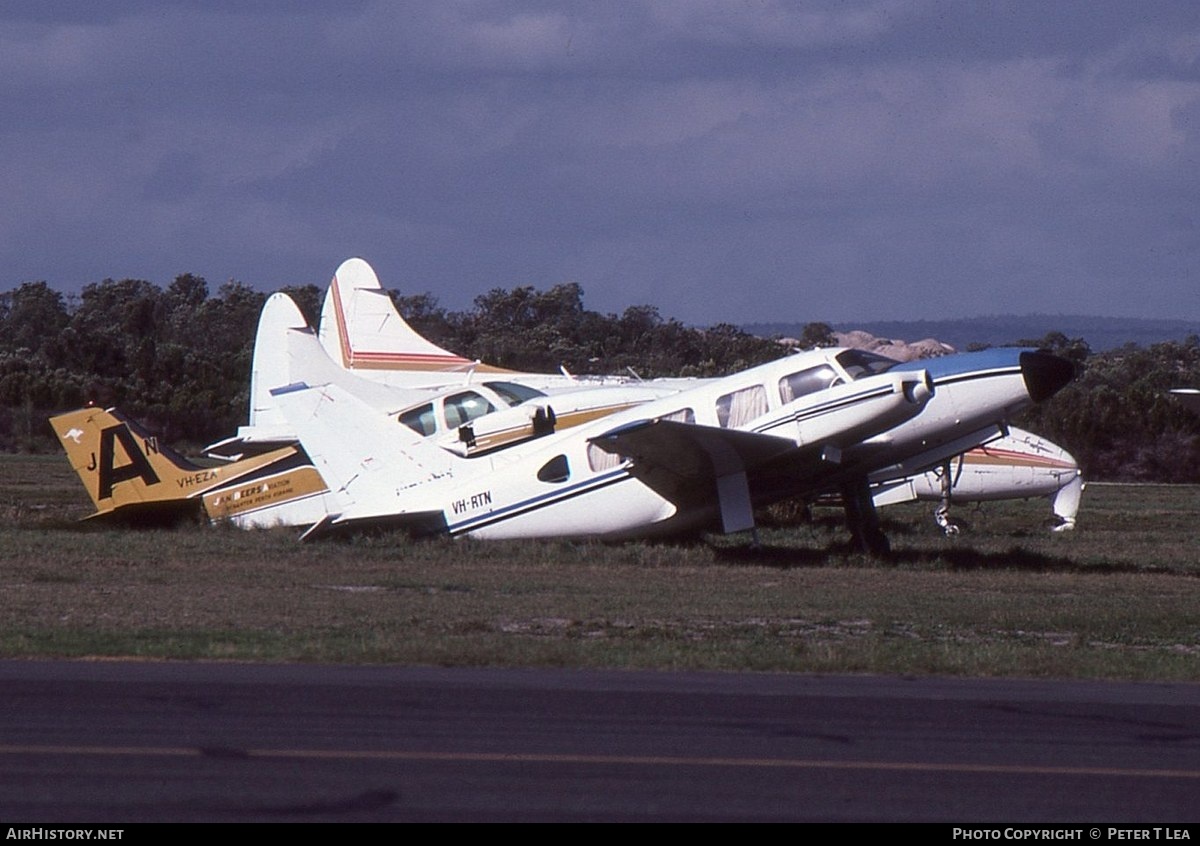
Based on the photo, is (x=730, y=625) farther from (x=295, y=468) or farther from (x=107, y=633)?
(x=295, y=468)

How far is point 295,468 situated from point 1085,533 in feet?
40.3

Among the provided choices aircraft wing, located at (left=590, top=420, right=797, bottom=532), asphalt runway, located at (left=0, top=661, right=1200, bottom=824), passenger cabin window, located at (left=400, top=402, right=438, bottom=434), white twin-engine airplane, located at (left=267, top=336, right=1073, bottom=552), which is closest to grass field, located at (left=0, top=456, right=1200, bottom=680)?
white twin-engine airplane, located at (left=267, top=336, right=1073, bottom=552)

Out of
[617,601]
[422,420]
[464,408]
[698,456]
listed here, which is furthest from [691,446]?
[422,420]

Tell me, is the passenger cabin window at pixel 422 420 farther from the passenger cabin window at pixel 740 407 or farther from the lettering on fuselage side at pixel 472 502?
the passenger cabin window at pixel 740 407

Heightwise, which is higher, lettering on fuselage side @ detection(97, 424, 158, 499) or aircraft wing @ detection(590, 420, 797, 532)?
lettering on fuselage side @ detection(97, 424, 158, 499)

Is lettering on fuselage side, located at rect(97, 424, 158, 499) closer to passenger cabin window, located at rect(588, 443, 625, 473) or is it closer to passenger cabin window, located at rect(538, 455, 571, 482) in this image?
passenger cabin window, located at rect(538, 455, 571, 482)

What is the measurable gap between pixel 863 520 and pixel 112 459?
10557 mm

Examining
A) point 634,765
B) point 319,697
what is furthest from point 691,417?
point 634,765

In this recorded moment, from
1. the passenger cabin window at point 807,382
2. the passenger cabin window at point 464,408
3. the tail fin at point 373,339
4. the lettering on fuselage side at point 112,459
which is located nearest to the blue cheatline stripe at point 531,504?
the passenger cabin window at point 807,382

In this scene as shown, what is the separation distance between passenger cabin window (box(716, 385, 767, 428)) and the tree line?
7098mm

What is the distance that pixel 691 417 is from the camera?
65.1 ft

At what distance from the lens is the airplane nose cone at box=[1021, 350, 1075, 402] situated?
18.6m

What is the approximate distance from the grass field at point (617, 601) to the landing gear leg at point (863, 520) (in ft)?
1.37

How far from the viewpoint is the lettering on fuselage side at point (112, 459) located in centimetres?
2191
